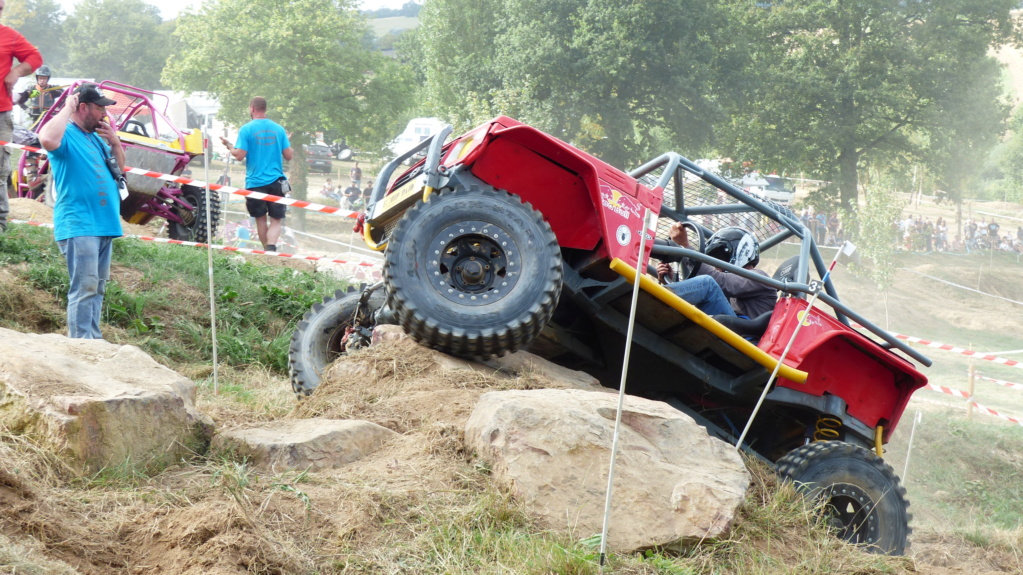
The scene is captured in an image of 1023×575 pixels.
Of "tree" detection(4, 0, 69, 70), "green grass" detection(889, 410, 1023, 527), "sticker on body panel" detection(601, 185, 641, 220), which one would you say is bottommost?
"green grass" detection(889, 410, 1023, 527)

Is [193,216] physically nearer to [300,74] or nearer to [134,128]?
[134,128]

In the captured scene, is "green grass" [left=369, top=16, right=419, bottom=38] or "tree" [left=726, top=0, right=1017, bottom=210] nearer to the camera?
"tree" [left=726, top=0, right=1017, bottom=210]

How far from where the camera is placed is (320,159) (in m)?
42.8

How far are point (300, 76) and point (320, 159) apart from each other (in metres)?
6.54

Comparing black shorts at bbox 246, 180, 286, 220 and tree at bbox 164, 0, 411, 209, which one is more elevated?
tree at bbox 164, 0, 411, 209

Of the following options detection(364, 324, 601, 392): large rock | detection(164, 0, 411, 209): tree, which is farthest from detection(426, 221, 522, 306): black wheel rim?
detection(164, 0, 411, 209): tree

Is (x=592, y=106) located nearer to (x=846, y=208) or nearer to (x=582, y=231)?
(x=846, y=208)

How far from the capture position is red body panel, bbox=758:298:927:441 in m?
4.89

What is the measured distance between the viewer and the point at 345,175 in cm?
4231

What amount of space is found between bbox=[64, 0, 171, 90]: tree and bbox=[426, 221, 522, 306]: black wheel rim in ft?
212

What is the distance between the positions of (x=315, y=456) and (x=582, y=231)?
6.70 feet

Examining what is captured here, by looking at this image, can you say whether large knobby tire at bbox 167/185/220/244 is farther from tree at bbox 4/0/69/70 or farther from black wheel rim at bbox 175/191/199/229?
tree at bbox 4/0/69/70

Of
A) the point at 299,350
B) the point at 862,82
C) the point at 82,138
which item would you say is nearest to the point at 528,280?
the point at 299,350

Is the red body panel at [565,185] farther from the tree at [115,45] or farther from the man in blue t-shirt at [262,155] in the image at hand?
the tree at [115,45]
